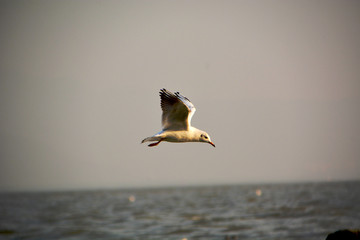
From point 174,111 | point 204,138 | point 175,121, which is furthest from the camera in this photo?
point 204,138

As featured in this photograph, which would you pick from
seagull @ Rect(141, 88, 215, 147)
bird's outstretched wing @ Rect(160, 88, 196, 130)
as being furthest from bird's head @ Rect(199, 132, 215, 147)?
bird's outstretched wing @ Rect(160, 88, 196, 130)

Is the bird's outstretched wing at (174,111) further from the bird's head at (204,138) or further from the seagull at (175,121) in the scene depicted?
the bird's head at (204,138)

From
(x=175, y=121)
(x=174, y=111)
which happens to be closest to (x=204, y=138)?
(x=175, y=121)

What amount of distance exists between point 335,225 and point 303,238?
216 inches

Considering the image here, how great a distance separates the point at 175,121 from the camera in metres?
10.1

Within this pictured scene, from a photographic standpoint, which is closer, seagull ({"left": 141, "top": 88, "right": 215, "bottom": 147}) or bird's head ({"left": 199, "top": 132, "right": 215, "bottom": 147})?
seagull ({"left": 141, "top": 88, "right": 215, "bottom": 147})

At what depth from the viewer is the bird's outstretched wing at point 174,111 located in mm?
9548

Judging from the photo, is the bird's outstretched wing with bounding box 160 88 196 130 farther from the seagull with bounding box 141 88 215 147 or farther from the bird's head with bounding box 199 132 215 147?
the bird's head with bounding box 199 132 215 147

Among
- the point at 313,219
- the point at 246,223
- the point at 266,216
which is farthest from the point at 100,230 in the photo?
the point at 313,219

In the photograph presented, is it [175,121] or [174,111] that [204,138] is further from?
[174,111]

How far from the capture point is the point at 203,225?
101 ft

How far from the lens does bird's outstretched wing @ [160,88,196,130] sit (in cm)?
955

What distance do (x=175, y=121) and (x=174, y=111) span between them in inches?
13.4

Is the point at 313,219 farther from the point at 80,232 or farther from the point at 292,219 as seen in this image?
the point at 80,232
